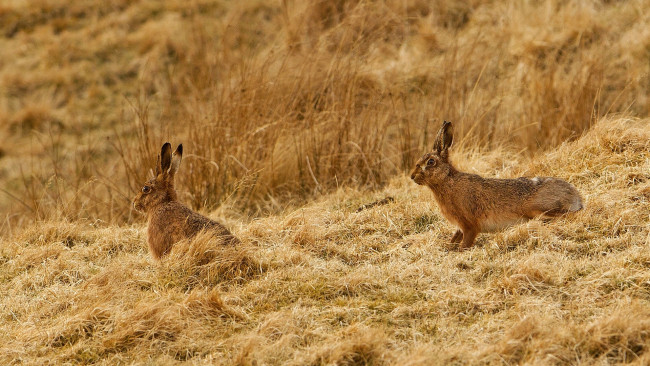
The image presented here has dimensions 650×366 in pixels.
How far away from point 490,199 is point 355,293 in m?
1.32

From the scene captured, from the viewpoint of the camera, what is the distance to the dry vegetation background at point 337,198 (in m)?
4.66

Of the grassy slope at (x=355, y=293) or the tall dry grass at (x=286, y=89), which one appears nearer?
the grassy slope at (x=355, y=293)

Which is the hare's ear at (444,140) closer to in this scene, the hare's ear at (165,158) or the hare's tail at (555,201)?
the hare's tail at (555,201)

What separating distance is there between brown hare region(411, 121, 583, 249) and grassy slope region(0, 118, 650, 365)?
5.1 inches

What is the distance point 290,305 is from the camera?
505cm

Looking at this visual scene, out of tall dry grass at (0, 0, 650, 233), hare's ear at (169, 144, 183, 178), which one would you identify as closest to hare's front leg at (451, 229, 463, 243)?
hare's ear at (169, 144, 183, 178)

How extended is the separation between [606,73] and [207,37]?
5.84m

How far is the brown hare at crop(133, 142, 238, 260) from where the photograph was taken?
5.79 meters

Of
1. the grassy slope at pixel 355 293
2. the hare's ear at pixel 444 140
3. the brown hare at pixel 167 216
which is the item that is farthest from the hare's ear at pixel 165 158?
the hare's ear at pixel 444 140

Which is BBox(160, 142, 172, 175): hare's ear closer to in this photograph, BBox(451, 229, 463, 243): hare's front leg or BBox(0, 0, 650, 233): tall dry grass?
BBox(0, 0, 650, 233): tall dry grass

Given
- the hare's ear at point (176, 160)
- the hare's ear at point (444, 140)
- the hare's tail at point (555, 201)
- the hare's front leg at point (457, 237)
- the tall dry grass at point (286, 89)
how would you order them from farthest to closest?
the tall dry grass at point (286, 89) → the hare's ear at point (176, 160) → the hare's ear at point (444, 140) → the hare's front leg at point (457, 237) → the hare's tail at point (555, 201)

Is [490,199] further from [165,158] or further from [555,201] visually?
[165,158]

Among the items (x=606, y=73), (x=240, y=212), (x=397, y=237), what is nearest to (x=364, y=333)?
(x=397, y=237)

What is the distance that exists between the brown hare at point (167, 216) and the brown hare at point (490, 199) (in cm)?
151
